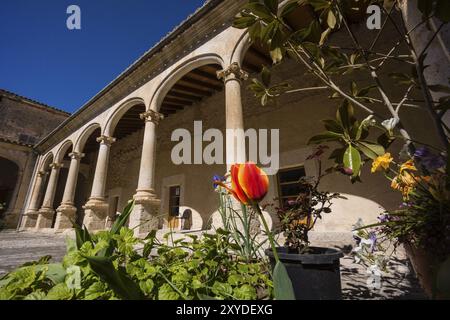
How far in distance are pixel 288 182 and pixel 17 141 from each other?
1466 cm

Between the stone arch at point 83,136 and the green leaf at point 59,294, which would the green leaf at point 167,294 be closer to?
the green leaf at point 59,294

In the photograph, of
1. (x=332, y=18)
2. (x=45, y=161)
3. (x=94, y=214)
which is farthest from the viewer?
(x=45, y=161)

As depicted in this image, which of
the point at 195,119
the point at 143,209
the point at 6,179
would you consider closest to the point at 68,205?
the point at 143,209

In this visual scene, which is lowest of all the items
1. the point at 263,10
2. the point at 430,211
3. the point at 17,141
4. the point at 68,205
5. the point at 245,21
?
the point at 430,211

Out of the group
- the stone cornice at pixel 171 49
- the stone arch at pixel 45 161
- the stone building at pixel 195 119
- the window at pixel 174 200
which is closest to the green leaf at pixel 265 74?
the stone building at pixel 195 119

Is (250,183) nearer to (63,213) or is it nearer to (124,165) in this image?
(63,213)

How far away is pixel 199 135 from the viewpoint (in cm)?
747

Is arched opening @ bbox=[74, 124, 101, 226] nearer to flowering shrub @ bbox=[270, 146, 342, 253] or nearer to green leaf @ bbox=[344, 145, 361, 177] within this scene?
flowering shrub @ bbox=[270, 146, 342, 253]

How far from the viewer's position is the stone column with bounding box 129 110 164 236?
16.1 ft

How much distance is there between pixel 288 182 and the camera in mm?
5293

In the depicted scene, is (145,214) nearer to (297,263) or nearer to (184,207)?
(184,207)

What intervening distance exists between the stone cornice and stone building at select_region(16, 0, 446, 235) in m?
0.02

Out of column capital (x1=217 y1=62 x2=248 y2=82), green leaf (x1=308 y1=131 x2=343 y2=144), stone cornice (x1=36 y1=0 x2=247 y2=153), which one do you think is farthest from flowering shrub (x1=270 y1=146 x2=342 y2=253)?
stone cornice (x1=36 y1=0 x2=247 y2=153)

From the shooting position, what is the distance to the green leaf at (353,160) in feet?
3.35
